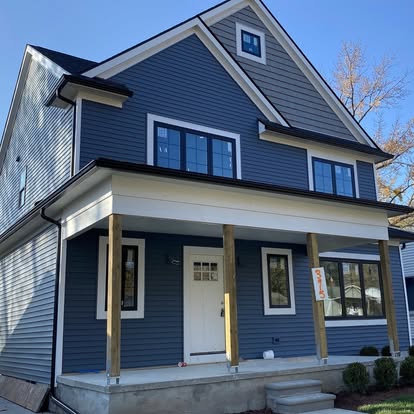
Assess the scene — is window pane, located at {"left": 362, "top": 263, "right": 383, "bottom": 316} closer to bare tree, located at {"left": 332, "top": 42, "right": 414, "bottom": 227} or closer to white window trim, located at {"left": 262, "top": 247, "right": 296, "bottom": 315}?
white window trim, located at {"left": 262, "top": 247, "right": 296, "bottom": 315}

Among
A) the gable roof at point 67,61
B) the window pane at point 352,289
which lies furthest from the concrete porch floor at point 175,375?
the gable roof at point 67,61

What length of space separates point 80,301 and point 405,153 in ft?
74.8

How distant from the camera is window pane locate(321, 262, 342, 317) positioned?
12336 millimetres

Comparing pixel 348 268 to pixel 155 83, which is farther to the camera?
pixel 348 268

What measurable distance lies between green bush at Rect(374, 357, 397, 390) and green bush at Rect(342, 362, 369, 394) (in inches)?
15.1

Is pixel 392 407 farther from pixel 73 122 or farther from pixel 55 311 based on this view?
pixel 73 122

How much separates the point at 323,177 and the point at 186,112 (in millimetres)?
4204

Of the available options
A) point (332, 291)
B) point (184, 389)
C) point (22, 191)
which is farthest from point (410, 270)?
point (184, 389)

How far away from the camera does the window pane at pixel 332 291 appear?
40.5 ft

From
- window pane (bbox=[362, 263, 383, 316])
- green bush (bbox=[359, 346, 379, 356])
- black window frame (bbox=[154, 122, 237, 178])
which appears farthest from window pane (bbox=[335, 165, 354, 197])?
green bush (bbox=[359, 346, 379, 356])

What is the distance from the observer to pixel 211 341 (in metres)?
10.0

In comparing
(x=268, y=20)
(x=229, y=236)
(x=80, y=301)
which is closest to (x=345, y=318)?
(x=229, y=236)

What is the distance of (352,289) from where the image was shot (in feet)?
42.1

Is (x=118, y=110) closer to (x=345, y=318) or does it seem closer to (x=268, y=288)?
(x=268, y=288)
